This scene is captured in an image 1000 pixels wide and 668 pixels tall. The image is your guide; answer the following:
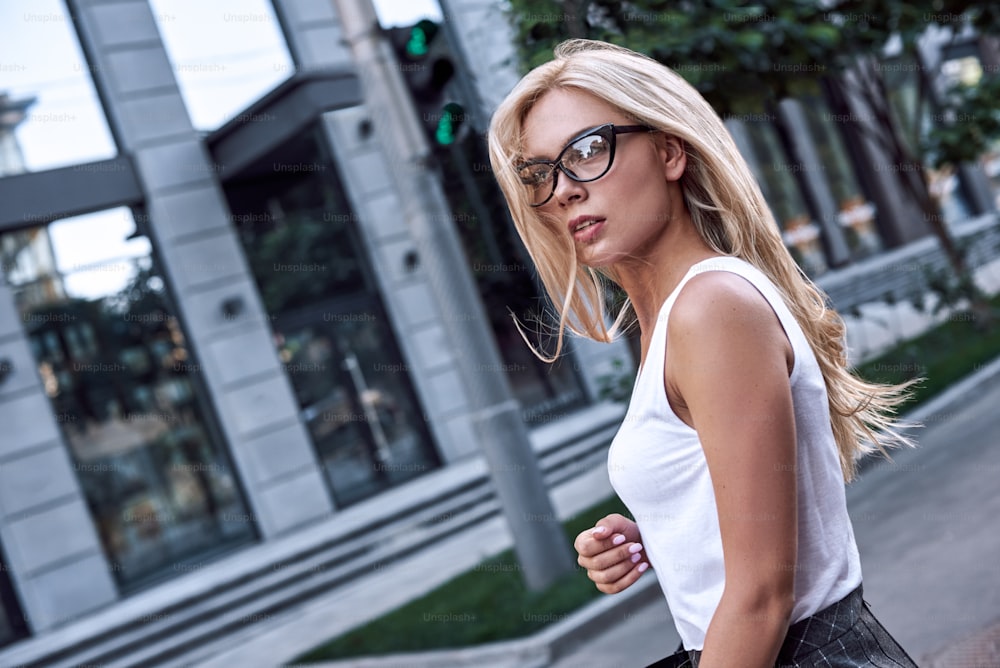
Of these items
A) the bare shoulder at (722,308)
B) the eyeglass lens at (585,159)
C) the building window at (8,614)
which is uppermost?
the eyeglass lens at (585,159)

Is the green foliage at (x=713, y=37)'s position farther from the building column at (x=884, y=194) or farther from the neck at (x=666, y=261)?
the building column at (x=884, y=194)

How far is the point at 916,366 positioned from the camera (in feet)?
39.2

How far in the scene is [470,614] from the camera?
298 inches

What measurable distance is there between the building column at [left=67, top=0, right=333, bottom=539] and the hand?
41.1ft

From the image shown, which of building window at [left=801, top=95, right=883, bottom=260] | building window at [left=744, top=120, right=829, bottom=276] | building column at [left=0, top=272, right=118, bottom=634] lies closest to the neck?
building column at [left=0, top=272, right=118, bottom=634]

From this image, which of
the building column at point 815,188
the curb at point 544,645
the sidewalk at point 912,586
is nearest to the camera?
the sidewalk at point 912,586

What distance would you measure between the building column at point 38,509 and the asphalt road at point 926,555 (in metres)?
7.88

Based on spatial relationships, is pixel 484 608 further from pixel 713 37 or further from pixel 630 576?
pixel 630 576

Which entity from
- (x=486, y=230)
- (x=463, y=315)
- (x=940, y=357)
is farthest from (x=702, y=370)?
(x=940, y=357)

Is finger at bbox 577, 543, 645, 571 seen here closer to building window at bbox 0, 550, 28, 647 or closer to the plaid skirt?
the plaid skirt

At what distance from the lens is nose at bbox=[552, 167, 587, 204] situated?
5.17 ft

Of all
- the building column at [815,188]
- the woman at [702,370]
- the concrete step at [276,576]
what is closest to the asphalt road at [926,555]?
the woman at [702,370]

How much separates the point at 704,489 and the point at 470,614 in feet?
21.1

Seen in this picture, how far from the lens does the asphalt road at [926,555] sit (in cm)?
510
